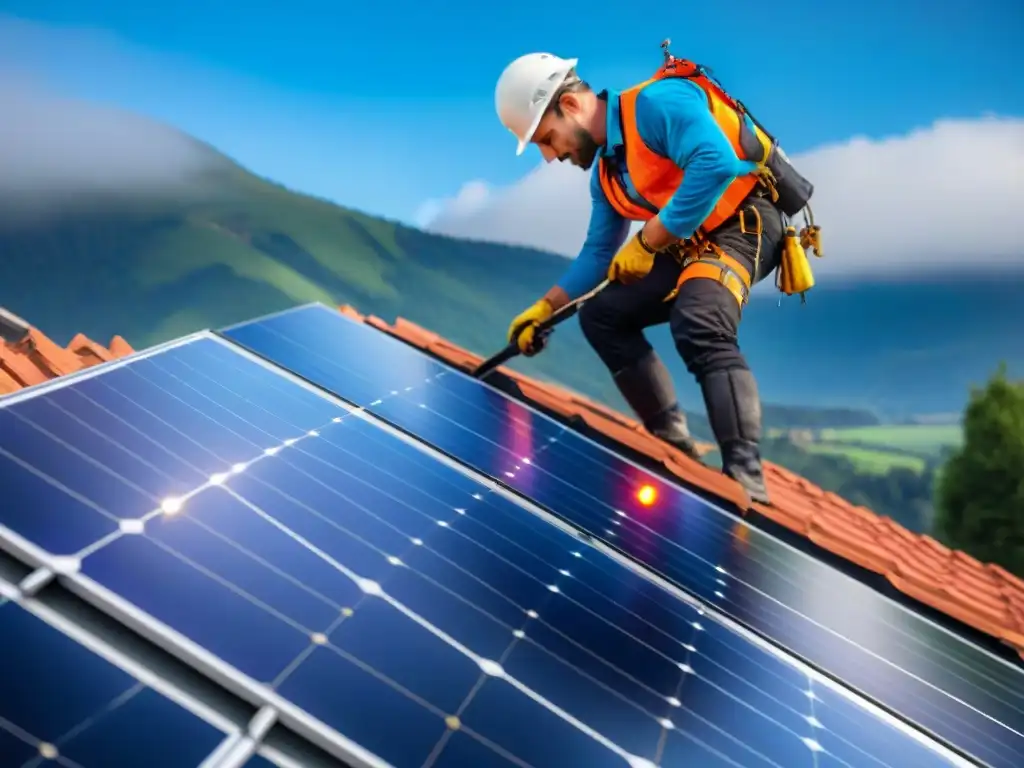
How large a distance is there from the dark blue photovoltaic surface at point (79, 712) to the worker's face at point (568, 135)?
146 inches

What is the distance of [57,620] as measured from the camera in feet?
4.58

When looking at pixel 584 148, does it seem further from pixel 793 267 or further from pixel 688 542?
pixel 688 542

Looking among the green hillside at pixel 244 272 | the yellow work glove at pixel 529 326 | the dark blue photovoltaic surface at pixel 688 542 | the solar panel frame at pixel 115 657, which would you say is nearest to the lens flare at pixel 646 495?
the dark blue photovoltaic surface at pixel 688 542

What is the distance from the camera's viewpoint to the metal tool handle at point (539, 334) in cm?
511

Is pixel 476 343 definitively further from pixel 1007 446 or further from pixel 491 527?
pixel 491 527

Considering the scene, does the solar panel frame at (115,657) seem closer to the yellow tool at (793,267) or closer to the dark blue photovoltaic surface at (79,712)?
the dark blue photovoltaic surface at (79,712)

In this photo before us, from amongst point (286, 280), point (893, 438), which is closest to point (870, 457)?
point (893, 438)

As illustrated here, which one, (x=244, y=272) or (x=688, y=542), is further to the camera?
(x=244, y=272)

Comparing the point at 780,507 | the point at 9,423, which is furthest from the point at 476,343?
the point at 9,423

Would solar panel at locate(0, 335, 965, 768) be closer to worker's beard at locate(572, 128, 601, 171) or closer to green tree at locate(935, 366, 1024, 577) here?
worker's beard at locate(572, 128, 601, 171)

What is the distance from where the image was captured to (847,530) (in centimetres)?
576

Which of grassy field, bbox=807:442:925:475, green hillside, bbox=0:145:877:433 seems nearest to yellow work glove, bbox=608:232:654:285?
green hillside, bbox=0:145:877:433

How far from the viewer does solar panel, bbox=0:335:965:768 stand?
4.97 feet

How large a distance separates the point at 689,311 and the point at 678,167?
2.49 ft
